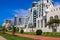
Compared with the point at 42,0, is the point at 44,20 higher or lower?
lower

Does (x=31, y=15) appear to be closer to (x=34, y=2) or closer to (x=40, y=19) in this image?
(x=34, y=2)

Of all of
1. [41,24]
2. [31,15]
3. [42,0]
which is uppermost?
[42,0]

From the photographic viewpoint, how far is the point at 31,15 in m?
156

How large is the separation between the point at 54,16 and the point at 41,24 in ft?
63.6

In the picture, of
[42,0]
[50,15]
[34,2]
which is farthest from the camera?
[34,2]

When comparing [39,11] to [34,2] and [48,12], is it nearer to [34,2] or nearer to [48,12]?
[34,2]

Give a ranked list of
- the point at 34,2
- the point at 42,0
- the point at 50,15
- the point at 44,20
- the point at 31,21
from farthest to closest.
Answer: the point at 34,2 → the point at 31,21 → the point at 42,0 → the point at 44,20 → the point at 50,15

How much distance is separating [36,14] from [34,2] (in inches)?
893

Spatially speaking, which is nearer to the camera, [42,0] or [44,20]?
[44,20]

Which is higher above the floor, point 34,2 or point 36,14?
point 34,2

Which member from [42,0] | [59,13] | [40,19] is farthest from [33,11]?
[59,13]

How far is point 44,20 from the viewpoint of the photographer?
3952 inches

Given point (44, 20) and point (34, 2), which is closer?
point (44, 20)

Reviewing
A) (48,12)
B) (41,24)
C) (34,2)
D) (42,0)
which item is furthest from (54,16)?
(34,2)
